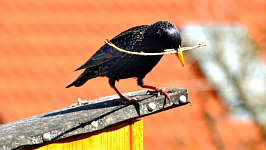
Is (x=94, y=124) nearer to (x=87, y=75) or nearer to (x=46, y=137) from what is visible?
(x=46, y=137)

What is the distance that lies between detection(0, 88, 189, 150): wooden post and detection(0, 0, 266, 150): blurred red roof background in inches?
117

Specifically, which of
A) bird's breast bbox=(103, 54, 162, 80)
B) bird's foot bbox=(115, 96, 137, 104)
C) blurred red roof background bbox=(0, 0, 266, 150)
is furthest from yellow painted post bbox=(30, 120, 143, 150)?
blurred red roof background bbox=(0, 0, 266, 150)

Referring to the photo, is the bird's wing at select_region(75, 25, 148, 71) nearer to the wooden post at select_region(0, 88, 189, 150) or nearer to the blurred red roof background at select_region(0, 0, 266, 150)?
the wooden post at select_region(0, 88, 189, 150)

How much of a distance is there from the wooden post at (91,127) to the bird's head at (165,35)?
9.6 inches

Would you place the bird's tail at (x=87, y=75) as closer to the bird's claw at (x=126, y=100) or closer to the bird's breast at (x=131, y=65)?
the bird's breast at (x=131, y=65)

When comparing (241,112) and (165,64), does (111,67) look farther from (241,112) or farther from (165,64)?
(241,112)

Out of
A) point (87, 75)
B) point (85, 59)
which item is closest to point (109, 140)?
point (87, 75)

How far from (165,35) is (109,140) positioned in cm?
66

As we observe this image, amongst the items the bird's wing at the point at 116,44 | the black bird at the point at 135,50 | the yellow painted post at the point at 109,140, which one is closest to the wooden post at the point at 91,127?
the yellow painted post at the point at 109,140

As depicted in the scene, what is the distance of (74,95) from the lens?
6.25 metres

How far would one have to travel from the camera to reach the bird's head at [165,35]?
327 cm

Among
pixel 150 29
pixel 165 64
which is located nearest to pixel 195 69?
pixel 165 64

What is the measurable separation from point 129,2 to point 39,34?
1031mm

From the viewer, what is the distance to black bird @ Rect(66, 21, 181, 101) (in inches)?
132
